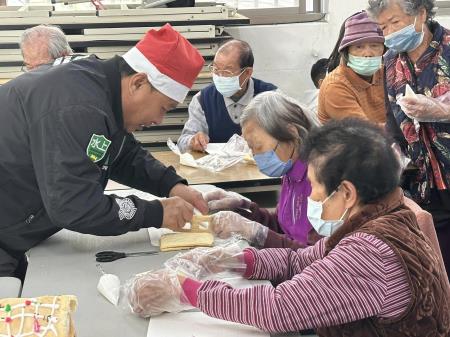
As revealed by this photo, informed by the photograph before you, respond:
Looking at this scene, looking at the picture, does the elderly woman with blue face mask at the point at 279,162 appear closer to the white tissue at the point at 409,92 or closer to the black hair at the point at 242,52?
the white tissue at the point at 409,92

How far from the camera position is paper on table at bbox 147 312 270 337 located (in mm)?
1442

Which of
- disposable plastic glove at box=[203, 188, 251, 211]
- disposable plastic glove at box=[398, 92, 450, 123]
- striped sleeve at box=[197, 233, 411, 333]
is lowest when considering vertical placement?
disposable plastic glove at box=[203, 188, 251, 211]

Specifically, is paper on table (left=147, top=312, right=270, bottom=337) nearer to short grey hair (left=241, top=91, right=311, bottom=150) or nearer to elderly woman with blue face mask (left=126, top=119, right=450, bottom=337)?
elderly woman with blue face mask (left=126, top=119, right=450, bottom=337)

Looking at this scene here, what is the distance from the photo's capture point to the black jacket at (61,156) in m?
1.73

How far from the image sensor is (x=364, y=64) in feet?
10.1

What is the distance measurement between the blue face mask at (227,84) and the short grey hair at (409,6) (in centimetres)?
99

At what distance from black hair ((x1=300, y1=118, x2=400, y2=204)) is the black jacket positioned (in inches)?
25.4

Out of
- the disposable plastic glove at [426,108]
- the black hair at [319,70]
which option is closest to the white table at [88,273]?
the disposable plastic glove at [426,108]

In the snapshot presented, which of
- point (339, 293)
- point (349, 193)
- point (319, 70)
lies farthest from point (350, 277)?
point (319, 70)

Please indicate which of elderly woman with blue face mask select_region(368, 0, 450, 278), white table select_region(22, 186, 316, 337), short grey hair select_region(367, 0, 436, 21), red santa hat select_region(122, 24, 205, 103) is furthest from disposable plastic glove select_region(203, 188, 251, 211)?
short grey hair select_region(367, 0, 436, 21)

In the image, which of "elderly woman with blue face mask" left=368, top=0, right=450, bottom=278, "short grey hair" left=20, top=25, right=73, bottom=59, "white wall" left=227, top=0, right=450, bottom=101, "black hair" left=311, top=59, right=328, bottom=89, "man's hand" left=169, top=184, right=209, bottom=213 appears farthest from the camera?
"white wall" left=227, top=0, right=450, bottom=101

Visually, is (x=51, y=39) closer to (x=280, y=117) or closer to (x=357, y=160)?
(x=280, y=117)

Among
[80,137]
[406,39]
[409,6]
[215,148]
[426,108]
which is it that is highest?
[409,6]

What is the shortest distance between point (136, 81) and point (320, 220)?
2.36ft
